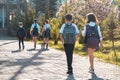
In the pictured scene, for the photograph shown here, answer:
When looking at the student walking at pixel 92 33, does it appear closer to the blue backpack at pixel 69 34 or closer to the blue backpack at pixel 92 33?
the blue backpack at pixel 92 33

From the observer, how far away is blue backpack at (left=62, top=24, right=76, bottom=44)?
1270 centimetres

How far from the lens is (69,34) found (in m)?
12.8

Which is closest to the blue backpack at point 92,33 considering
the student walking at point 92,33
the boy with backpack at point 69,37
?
the student walking at point 92,33

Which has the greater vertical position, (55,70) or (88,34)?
(88,34)

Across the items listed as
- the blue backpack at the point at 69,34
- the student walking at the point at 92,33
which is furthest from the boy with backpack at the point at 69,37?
the student walking at the point at 92,33

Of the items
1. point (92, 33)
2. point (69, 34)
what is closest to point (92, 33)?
point (92, 33)

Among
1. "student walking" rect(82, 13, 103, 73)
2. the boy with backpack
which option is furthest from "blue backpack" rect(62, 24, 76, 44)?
"student walking" rect(82, 13, 103, 73)

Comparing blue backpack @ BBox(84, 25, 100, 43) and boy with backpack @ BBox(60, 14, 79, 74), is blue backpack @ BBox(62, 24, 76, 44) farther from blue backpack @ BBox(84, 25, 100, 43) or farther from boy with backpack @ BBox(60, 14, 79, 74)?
blue backpack @ BBox(84, 25, 100, 43)

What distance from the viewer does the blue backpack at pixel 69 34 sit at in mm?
12703

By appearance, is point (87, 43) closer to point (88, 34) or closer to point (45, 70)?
point (88, 34)

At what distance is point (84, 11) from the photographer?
37219 mm

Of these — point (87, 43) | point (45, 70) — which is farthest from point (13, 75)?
point (87, 43)

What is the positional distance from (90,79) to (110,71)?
2086 mm

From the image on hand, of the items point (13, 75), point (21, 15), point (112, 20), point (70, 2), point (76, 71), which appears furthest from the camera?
point (21, 15)
